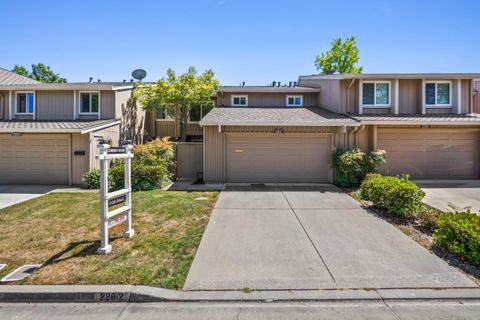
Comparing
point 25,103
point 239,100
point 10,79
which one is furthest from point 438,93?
point 10,79

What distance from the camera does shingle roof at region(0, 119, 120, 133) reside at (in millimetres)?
11094

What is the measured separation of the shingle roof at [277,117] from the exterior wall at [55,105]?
25.2 feet

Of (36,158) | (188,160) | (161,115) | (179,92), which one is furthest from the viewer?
(161,115)

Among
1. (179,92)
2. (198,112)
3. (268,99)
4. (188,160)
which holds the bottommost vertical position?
(188,160)

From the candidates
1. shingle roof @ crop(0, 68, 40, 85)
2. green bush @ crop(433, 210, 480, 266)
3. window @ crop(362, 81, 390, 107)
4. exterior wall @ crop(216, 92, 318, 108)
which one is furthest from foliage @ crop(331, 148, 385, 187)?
shingle roof @ crop(0, 68, 40, 85)

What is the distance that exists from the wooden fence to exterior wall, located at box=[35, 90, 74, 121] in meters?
6.07

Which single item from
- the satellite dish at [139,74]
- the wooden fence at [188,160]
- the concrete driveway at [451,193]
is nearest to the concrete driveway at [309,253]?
the concrete driveway at [451,193]

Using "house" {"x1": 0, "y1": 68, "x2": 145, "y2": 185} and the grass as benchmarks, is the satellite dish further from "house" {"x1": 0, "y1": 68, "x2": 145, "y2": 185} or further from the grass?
the grass

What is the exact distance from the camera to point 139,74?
1809 centimetres

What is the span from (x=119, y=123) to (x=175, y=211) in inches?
346

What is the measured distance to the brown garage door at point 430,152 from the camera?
11969 mm

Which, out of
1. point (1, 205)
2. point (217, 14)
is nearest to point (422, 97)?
point (217, 14)

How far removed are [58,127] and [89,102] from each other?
3085 mm

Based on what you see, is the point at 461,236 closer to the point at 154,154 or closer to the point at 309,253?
the point at 309,253
